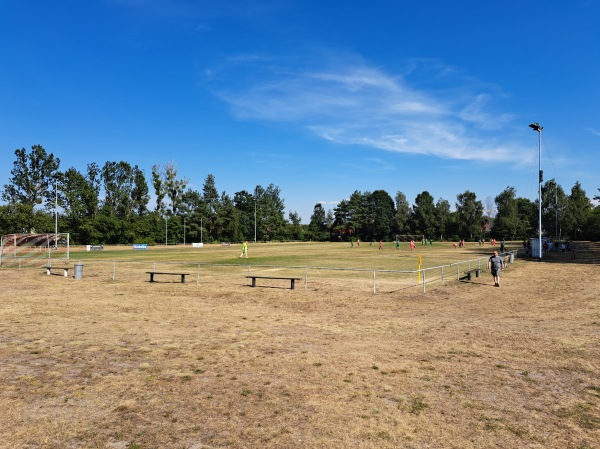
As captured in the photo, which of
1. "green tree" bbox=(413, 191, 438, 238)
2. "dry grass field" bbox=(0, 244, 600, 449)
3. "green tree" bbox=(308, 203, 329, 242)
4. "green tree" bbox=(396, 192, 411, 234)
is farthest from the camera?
"green tree" bbox=(308, 203, 329, 242)

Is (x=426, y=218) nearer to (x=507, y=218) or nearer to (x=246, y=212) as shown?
(x=507, y=218)

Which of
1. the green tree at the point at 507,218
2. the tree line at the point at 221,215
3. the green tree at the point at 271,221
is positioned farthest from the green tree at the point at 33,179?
the green tree at the point at 507,218

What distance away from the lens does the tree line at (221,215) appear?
90938 millimetres

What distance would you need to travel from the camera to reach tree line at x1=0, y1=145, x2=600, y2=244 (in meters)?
90.9

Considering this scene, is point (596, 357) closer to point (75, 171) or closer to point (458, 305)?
point (458, 305)

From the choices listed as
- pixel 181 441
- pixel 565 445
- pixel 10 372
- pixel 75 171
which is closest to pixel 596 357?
pixel 565 445

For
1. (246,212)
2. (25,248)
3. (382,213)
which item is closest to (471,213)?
(382,213)

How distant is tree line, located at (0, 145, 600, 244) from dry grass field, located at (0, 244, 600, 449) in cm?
7197

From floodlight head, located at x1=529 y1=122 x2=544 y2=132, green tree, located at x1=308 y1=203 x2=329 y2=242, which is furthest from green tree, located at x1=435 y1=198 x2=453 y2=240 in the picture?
floodlight head, located at x1=529 y1=122 x2=544 y2=132

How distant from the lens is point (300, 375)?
8266 mm

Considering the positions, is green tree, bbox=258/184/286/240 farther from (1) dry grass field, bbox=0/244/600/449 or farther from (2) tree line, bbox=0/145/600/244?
(1) dry grass field, bbox=0/244/600/449

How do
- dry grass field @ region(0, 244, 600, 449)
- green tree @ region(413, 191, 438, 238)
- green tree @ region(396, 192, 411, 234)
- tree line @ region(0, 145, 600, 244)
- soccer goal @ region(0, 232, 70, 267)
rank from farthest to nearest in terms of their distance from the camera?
green tree @ region(396, 192, 411, 234) → green tree @ region(413, 191, 438, 238) → tree line @ region(0, 145, 600, 244) → soccer goal @ region(0, 232, 70, 267) → dry grass field @ region(0, 244, 600, 449)

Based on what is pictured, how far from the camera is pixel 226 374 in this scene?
8336 millimetres

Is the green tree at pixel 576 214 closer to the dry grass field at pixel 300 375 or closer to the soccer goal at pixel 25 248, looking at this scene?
the dry grass field at pixel 300 375
